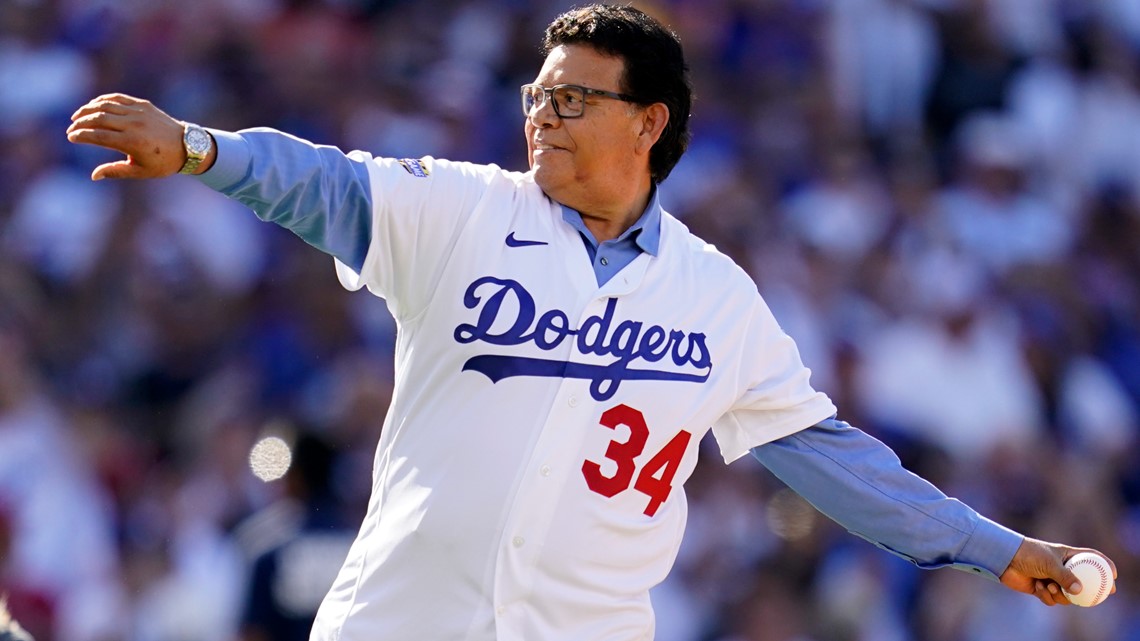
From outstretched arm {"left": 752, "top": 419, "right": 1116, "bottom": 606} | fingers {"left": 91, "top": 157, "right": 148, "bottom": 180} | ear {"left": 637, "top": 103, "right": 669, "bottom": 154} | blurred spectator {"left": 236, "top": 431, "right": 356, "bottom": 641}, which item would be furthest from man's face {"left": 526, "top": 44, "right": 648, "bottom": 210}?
blurred spectator {"left": 236, "top": 431, "right": 356, "bottom": 641}

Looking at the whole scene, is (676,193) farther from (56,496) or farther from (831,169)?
(56,496)

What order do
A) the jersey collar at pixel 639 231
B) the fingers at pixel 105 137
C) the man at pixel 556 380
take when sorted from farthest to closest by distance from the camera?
1. the jersey collar at pixel 639 231
2. the man at pixel 556 380
3. the fingers at pixel 105 137

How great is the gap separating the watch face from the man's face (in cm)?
96

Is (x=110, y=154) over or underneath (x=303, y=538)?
over

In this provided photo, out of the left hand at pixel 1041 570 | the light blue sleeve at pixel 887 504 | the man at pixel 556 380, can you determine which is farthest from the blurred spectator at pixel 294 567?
the left hand at pixel 1041 570

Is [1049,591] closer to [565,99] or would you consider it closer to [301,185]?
[565,99]

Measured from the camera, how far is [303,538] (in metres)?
6.67

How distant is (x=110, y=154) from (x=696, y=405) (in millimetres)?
4786

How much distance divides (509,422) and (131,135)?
108 centimetres

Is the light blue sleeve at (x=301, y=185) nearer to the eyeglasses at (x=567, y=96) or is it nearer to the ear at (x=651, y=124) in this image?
the eyeglasses at (x=567, y=96)

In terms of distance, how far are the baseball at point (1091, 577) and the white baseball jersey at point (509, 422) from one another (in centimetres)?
99

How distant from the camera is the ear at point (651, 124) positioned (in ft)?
14.0

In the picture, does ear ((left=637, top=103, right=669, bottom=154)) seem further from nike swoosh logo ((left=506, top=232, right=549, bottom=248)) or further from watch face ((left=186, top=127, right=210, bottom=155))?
watch face ((left=186, top=127, right=210, bottom=155))

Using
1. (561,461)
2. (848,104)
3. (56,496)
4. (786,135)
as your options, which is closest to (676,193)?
(786,135)
